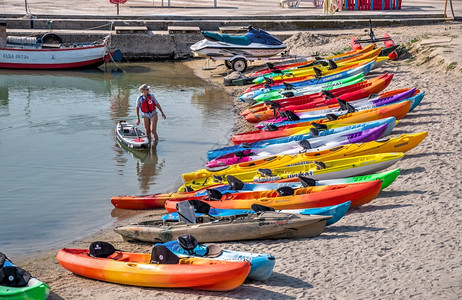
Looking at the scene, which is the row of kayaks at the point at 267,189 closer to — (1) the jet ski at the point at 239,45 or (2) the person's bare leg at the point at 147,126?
(2) the person's bare leg at the point at 147,126

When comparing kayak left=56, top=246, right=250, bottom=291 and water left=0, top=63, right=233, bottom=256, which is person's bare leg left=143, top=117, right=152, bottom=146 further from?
kayak left=56, top=246, right=250, bottom=291

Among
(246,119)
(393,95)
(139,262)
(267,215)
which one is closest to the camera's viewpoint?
(139,262)

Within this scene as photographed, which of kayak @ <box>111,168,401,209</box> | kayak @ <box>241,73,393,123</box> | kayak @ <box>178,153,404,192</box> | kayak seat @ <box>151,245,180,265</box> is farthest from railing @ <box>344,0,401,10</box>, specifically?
kayak seat @ <box>151,245,180,265</box>

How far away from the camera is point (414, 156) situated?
13.2 metres

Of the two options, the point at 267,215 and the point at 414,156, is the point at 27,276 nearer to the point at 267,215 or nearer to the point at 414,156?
the point at 267,215

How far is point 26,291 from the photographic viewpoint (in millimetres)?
8109

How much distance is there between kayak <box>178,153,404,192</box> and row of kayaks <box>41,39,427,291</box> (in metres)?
0.02

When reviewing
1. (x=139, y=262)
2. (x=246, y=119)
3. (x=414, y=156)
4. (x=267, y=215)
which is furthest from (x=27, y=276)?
(x=246, y=119)

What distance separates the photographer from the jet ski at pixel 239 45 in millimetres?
23500

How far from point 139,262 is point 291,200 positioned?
282 centimetres

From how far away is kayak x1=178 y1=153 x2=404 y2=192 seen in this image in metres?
12.1

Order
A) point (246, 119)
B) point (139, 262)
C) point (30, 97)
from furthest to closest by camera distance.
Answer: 1. point (30, 97)
2. point (246, 119)
3. point (139, 262)

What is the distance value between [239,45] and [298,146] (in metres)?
10.4

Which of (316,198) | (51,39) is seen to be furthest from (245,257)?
(51,39)
